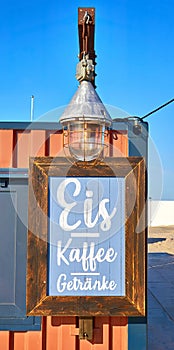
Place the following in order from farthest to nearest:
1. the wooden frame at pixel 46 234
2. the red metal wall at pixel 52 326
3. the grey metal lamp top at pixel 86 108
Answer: the red metal wall at pixel 52 326 < the wooden frame at pixel 46 234 < the grey metal lamp top at pixel 86 108

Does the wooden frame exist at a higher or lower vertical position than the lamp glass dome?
lower

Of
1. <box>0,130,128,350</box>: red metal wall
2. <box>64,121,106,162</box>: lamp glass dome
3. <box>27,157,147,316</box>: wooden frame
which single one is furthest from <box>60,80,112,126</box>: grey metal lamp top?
<box>0,130,128,350</box>: red metal wall

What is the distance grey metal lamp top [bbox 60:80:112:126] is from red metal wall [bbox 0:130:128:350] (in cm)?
61

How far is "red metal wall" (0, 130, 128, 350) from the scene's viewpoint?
283cm

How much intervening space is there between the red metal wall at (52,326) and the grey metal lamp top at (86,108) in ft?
1.99

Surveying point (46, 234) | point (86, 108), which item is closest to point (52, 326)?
point (46, 234)

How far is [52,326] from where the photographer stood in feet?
9.38

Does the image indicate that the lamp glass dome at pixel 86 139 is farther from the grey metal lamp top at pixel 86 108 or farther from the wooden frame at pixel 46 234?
the wooden frame at pixel 46 234

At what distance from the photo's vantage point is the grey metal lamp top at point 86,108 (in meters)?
2.27

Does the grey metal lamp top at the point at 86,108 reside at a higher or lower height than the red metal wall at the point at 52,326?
higher

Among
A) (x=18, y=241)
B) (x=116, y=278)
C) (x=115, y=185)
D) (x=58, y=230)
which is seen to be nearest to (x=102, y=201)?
(x=115, y=185)

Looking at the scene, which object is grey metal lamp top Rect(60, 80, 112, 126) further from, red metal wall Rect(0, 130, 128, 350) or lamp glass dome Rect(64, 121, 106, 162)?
red metal wall Rect(0, 130, 128, 350)

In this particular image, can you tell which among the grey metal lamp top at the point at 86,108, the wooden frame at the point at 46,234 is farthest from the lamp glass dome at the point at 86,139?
the wooden frame at the point at 46,234

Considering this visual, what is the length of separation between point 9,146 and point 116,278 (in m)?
1.25
